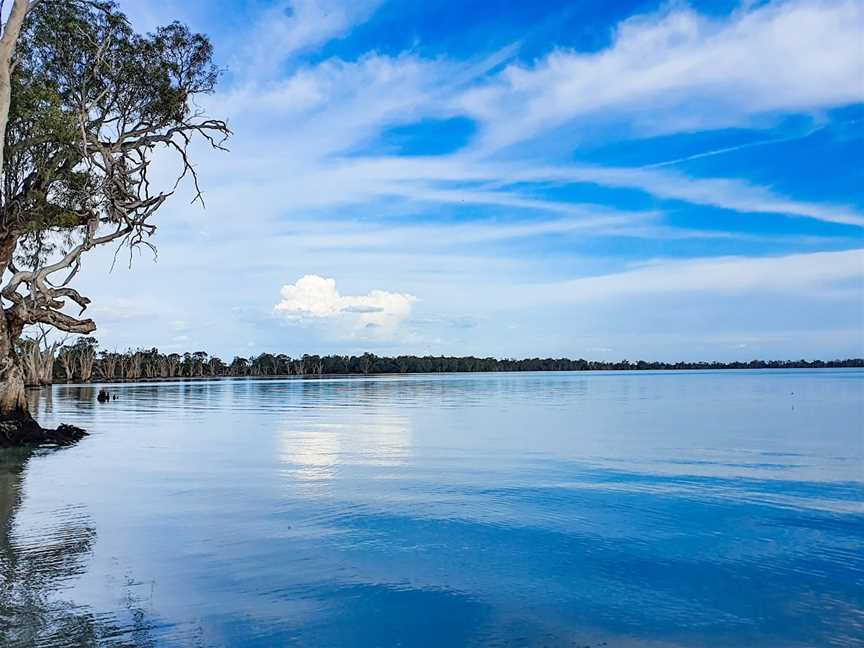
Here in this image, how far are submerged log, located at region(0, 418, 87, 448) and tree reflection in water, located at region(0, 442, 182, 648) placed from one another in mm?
12442

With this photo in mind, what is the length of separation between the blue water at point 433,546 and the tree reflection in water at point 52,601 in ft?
0.11

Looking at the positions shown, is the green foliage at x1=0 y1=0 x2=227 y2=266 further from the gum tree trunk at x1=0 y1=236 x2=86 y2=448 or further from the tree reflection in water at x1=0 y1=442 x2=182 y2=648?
the tree reflection in water at x1=0 y1=442 x2=182 y2=648

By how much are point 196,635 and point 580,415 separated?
104 ft

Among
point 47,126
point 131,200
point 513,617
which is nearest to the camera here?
point 513,617

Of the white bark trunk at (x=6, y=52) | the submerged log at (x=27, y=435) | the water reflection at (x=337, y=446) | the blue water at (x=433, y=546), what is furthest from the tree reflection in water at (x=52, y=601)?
the submerged log at (x=27, y=435)

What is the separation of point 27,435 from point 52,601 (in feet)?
58.7

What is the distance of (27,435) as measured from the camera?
75.0 feet

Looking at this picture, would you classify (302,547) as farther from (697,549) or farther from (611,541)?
(697,549)

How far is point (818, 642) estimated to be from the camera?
705 cm

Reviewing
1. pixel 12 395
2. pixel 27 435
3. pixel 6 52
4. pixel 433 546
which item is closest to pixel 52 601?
pixel 433 546

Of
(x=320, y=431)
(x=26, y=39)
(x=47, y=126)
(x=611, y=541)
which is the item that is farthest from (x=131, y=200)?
(x=611, y=541)

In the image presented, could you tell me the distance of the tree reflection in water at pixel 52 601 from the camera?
261 inches

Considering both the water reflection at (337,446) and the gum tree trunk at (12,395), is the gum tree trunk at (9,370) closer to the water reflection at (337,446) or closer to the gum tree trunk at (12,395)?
the gum tree trunk at (12,395)

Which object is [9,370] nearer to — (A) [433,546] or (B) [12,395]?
(B) [12,395]
